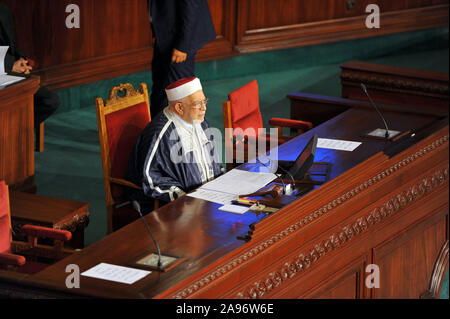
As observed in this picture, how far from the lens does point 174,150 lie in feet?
13.6

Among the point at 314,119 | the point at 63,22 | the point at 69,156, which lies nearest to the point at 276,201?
the point at 314,119

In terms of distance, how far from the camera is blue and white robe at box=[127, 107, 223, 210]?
13.3 ft

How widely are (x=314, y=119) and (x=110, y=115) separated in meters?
1.78

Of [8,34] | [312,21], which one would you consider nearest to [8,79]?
[8,34]

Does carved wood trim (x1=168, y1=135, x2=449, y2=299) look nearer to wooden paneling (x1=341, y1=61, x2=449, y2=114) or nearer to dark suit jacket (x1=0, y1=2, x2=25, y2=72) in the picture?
wooden paneling (x1=341, y1=61, x2=449, y2=114)

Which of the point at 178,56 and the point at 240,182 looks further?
the point at 178,56

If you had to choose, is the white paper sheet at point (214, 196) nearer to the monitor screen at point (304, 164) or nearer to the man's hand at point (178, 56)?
the monitor screen at point (304, 164)

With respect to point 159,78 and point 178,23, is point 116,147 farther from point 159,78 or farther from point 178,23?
point 178,23

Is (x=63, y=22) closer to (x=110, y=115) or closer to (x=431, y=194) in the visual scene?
(x=110, y=115)

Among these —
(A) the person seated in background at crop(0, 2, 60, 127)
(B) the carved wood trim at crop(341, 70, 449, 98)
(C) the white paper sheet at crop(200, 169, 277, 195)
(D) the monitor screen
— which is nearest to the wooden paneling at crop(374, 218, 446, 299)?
(D) the monitor screen

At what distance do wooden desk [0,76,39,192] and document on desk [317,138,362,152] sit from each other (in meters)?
1.73

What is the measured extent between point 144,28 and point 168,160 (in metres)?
3.84

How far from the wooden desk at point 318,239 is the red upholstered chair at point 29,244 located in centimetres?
47

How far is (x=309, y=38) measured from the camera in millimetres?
8938
